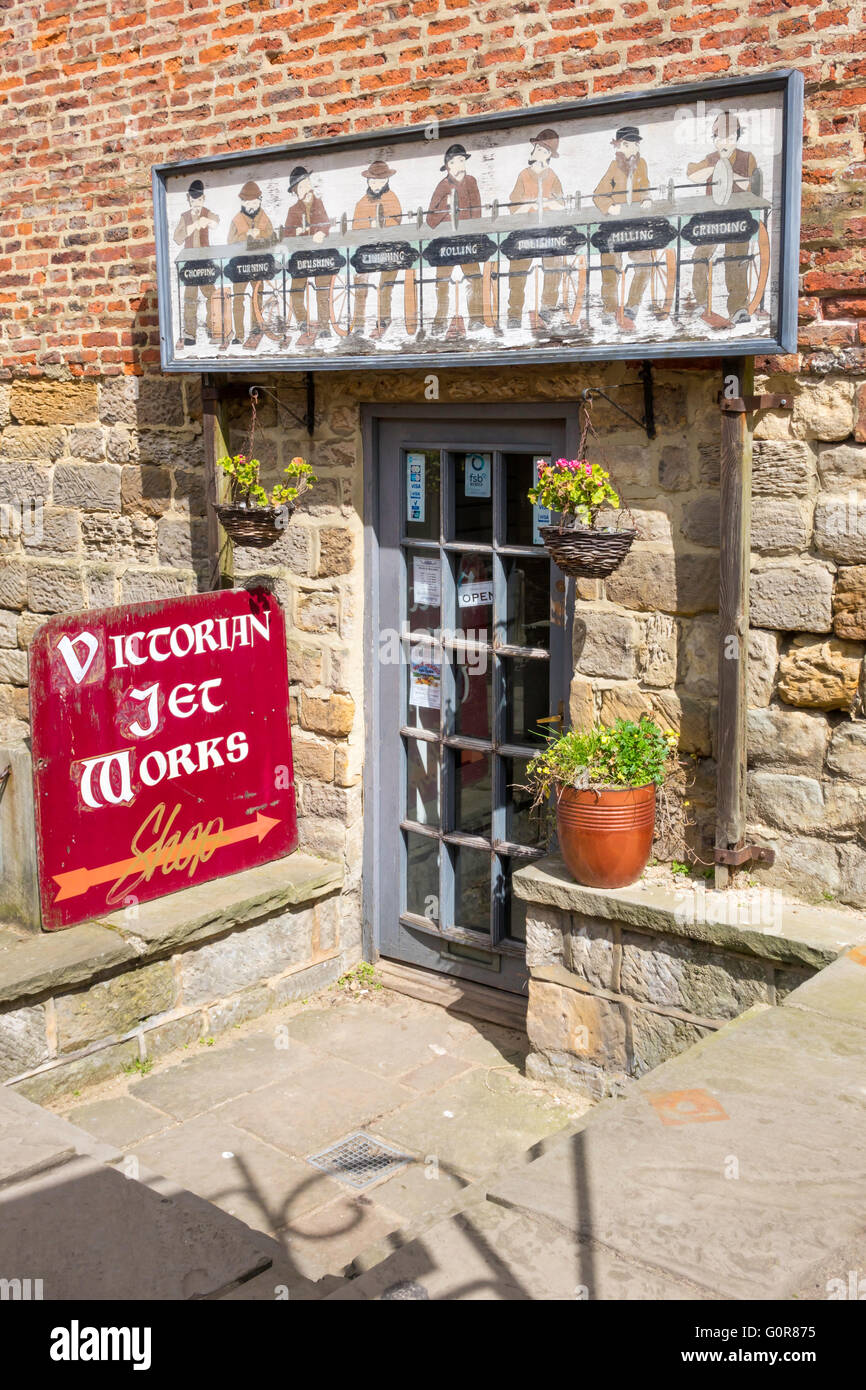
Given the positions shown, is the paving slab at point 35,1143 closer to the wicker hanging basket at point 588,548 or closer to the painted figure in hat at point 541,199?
the wicker hanging basket at point 588,548

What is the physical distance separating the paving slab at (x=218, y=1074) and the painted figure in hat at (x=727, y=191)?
3.04 metres

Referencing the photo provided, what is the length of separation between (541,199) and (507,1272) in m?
3.31

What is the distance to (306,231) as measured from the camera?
5039 millimetres

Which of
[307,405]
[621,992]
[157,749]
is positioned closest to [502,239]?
[307,405]

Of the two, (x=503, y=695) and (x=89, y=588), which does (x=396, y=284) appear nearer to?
(x=503, y=695)

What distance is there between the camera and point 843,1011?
366cm

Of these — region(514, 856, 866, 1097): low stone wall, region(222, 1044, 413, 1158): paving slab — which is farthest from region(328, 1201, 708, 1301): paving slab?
region(222, 1044, 413, 1158): paving slab

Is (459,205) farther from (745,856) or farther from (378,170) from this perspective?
(745,856)

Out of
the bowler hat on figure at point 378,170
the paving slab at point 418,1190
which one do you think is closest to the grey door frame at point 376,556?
the bowler hat on figure at point 378,170

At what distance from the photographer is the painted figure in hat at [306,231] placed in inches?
197

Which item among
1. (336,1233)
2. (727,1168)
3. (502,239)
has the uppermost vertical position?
(502,239)

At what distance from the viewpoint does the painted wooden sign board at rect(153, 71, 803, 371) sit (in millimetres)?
3990

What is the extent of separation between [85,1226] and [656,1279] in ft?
3.95

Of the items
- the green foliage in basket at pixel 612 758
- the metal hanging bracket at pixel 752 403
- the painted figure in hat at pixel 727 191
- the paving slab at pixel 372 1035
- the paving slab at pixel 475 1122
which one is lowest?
the paving slab at pixel 475 1122
